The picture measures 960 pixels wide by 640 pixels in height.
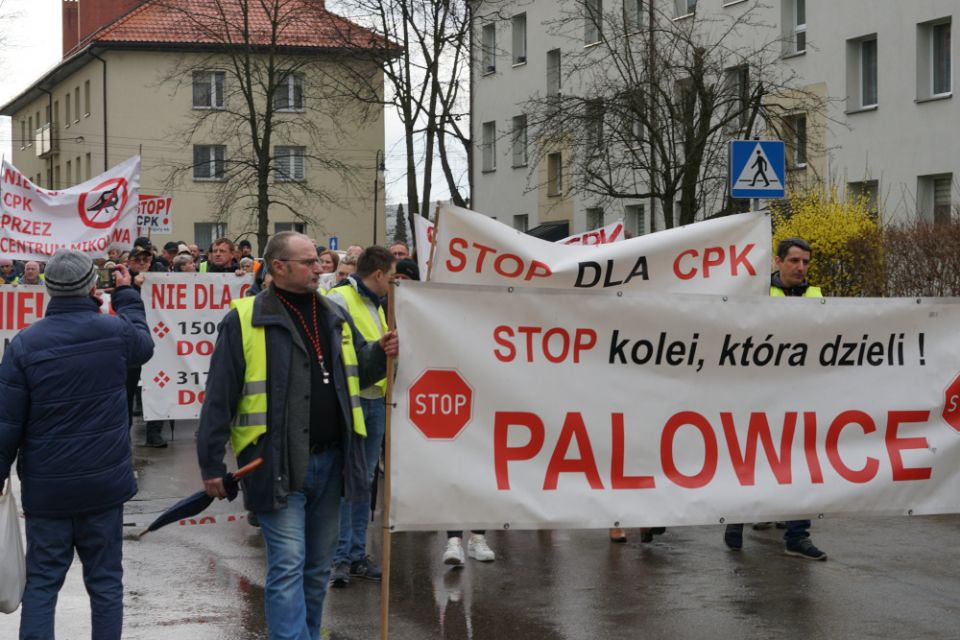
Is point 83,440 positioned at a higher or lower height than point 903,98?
lower

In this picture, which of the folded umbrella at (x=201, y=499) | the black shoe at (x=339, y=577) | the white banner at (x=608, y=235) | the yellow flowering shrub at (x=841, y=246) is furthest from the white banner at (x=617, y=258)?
the yellow flowering shrub at (x=841, y=246)

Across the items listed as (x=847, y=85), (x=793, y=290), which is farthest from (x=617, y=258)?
(x=847, y=85)

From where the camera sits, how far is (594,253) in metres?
6.86

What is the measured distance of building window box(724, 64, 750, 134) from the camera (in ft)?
81.1

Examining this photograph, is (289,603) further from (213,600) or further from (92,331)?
(213,600)

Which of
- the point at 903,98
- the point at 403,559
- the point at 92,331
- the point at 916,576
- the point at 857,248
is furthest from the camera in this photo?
the point at 903,98

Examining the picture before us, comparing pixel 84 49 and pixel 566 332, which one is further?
pixel 84 49

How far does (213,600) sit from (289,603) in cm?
233

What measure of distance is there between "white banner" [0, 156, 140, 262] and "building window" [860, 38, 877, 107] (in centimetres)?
2240

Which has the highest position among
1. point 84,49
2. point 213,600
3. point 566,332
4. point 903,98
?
point 84,49

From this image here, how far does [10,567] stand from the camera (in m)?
6.32

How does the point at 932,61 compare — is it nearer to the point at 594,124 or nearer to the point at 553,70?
the point at 594,124

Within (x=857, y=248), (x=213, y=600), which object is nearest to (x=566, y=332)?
(x=213, y=600)

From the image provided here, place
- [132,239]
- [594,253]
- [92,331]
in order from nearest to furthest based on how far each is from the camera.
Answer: [92,331]
[594,253]
[132,239]
